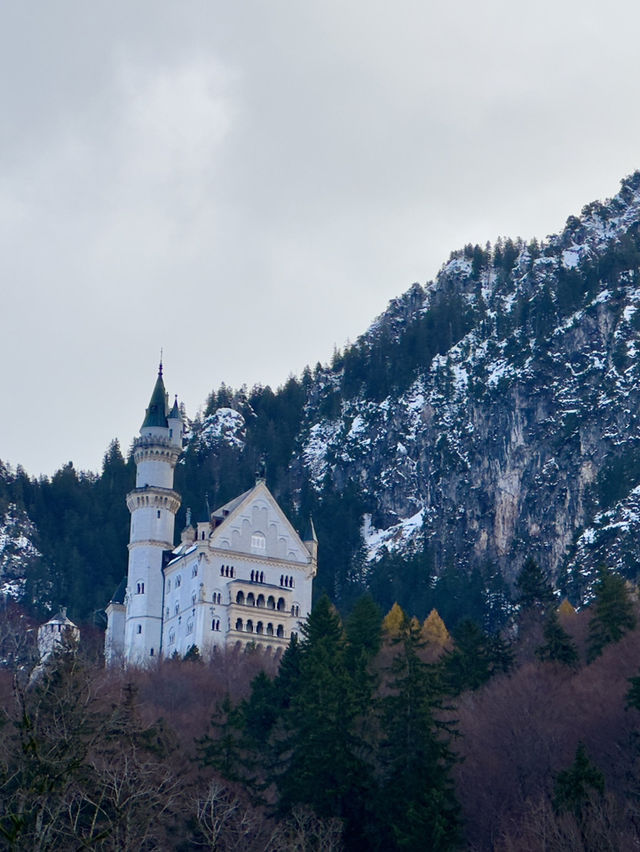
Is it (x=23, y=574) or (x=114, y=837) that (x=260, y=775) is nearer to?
(x=114, y=837)

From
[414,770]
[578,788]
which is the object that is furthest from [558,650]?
[578,788]

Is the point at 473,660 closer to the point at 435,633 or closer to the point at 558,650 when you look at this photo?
the point at 558,650

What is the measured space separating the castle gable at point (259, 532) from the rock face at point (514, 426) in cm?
3074

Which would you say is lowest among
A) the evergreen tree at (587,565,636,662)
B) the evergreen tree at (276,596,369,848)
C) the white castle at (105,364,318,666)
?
the evergreen tree at (276,596,369,848)

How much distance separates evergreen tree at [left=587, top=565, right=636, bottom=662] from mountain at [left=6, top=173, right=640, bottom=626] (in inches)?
2362

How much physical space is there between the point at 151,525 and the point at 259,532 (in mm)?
9710

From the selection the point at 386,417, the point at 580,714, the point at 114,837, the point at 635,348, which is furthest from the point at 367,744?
the point at 386,417

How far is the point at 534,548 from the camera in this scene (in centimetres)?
16088

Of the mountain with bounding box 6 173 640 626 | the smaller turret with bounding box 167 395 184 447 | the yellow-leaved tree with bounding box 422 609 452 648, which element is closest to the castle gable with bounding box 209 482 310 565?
the smaller turret with bounding box 167 395 184 447

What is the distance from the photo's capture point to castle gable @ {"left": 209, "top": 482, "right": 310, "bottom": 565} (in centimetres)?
12206

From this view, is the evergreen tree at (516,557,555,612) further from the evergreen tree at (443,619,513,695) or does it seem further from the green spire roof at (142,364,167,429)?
the green spire roof at (142,364,167,429)

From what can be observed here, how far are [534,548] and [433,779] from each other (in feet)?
355

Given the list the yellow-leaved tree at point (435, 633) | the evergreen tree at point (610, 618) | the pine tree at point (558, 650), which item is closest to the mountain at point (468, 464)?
the yellow-leaved tree at point (435, 633)

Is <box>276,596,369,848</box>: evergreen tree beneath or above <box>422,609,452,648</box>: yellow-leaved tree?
beneath
